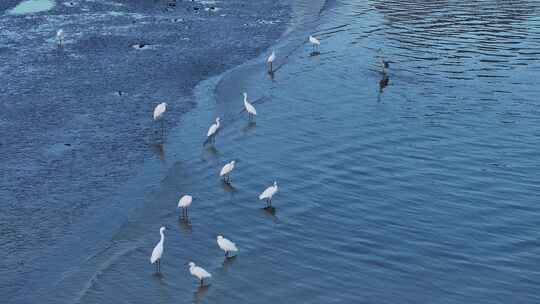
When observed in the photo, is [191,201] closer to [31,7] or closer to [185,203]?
[185,203]

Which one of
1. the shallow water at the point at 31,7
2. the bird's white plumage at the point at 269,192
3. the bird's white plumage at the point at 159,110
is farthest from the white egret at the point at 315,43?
the shallow water at the point at 31,7

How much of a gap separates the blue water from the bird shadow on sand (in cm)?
5

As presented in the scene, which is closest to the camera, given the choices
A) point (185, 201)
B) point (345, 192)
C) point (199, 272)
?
point (199, 272)

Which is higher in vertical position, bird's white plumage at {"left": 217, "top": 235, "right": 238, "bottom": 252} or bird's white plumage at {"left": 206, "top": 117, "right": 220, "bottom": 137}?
bird's white plumage at {"left": 217, "top": 235, "right": 238, "bottom": 252}

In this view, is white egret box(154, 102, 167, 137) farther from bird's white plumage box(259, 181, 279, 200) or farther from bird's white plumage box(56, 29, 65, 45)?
bird's white plumage box(56, 29, 65, 45)

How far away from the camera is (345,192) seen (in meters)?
27.5

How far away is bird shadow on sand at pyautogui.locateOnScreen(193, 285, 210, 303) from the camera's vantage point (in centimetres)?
2106

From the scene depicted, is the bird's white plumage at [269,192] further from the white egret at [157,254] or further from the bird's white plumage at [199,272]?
the bird's white plumage at [199,272]

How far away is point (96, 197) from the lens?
26.8 metres

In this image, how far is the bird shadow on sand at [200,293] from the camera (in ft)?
69.1

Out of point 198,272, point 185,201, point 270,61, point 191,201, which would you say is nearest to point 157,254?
point 198,272

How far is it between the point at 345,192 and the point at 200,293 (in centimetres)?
811

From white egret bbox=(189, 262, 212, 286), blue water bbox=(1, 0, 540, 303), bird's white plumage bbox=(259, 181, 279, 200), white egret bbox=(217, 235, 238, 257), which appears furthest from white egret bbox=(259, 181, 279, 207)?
white egret bbox=(189, 262, 212, 286)

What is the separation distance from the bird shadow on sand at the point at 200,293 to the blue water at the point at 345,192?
0.05 m
